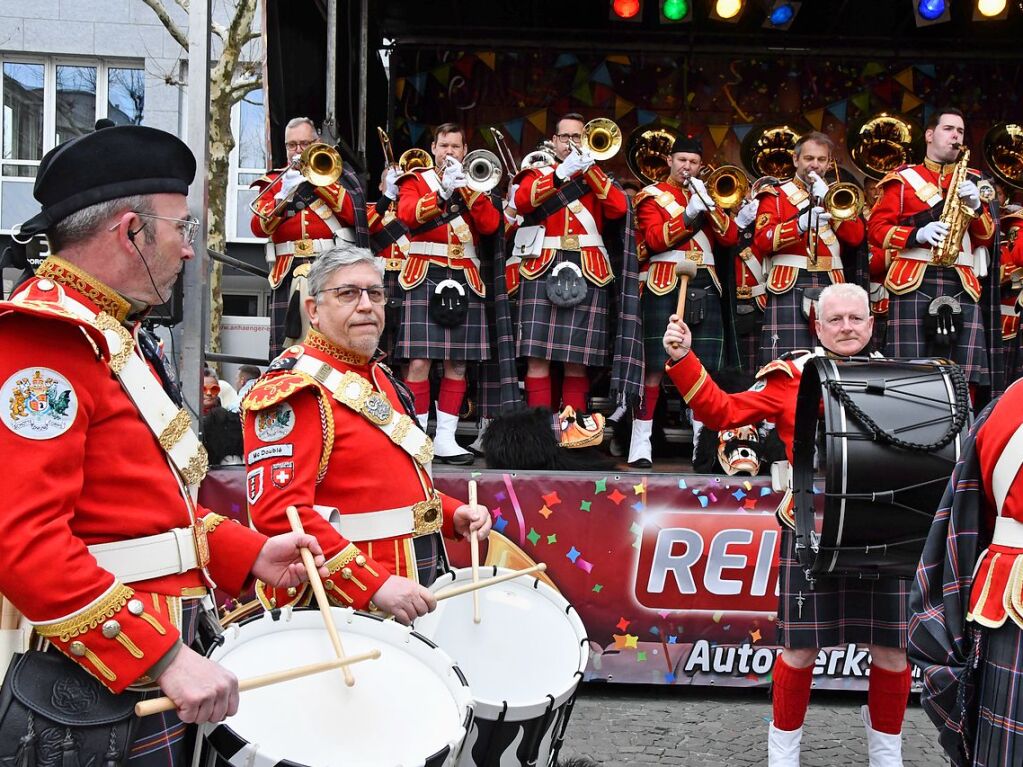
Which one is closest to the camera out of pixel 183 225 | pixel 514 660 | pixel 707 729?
pixel 183 225

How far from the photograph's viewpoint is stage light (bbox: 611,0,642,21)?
6.33m

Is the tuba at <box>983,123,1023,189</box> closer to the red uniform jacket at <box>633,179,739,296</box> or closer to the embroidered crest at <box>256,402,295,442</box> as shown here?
the red uniform jacket at <box>633,179,739,296</box>

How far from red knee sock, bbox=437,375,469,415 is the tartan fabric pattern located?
11.0ft

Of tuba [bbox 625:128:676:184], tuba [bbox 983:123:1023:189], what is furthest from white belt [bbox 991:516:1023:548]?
tuba [bbox 983:123:1023:189]

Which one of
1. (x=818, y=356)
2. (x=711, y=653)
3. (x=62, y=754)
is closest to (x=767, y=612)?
(x=711, y=653)

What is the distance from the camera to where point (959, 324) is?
497 centimetres

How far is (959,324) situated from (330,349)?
3649 millimetres

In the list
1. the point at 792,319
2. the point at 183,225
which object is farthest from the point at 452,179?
the point at 183,225

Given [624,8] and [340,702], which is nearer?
[340,702]

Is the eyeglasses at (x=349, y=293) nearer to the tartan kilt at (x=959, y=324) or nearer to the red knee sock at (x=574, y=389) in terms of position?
the red knee sock at (x=574, y=389)

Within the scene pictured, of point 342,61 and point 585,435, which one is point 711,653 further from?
point 342,61

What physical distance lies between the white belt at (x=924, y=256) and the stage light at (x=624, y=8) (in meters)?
2.48

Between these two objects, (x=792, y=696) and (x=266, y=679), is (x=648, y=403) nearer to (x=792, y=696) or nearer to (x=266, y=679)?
(x=792, y=696)

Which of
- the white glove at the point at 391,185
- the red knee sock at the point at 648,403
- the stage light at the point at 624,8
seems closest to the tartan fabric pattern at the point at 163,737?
the red knee sock at the point at 648,403
